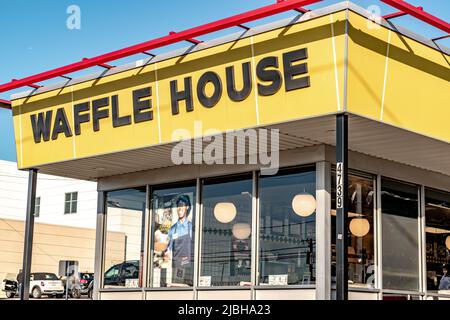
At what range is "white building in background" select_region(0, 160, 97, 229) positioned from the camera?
2201 inches

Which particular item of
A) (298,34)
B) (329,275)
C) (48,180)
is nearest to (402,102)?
(298,34)

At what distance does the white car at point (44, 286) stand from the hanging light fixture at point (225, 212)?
2965 cm

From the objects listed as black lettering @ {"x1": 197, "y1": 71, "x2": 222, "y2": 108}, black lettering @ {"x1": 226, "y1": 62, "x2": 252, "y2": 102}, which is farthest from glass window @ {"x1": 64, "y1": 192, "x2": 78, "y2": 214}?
black lettering @ {"x1": 226, "y1": 62, "x2": 252, "y2": 102}

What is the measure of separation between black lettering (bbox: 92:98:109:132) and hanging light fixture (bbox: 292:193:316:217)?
→ 14.3ft

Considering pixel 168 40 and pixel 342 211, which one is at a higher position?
pixel 168 40

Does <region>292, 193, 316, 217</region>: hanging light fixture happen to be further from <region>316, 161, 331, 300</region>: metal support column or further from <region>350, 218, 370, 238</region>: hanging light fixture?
<region>350, 218, 370, 238</region>: hanging light fixture

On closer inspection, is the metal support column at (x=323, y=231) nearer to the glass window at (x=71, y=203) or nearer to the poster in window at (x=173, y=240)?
the poster in window at (x=173, y=240)

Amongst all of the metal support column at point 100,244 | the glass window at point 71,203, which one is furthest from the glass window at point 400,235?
the glass window at point 71,203

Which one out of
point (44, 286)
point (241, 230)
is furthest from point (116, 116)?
point (44, 286)

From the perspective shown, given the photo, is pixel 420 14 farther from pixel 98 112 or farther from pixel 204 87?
pixel 98 112

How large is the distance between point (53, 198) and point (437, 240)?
4614 cm

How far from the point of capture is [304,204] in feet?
46.9
